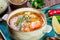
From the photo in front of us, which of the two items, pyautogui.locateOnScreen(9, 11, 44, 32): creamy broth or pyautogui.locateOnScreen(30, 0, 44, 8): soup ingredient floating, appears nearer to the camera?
pyautogui.locateOnScreen(9, 11, 44, 32): creamy broth

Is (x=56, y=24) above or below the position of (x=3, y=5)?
below

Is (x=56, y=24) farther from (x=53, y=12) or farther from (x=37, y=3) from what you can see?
(x=37, y=3)

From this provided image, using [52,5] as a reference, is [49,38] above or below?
below

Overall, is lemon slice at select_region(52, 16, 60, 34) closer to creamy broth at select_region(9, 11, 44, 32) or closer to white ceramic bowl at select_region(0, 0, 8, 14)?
creamy broth at select_region(9, 11, 44, 32)

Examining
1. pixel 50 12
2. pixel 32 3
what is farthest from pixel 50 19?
pixel 32 3

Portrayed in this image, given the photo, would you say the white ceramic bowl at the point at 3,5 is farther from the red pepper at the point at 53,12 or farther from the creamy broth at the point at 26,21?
the red pepper at the point at 53,12

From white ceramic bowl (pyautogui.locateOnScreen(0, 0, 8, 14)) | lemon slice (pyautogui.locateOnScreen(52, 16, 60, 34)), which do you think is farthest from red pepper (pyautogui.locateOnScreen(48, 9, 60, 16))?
white ceramic bowl (pyautogui.locateOnScreen(0, 0, 8, 14))

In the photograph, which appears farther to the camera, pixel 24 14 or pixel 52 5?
pixel 52 5

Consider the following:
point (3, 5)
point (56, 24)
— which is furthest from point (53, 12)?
point (3, 5)

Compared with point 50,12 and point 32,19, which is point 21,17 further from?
point 50,12
